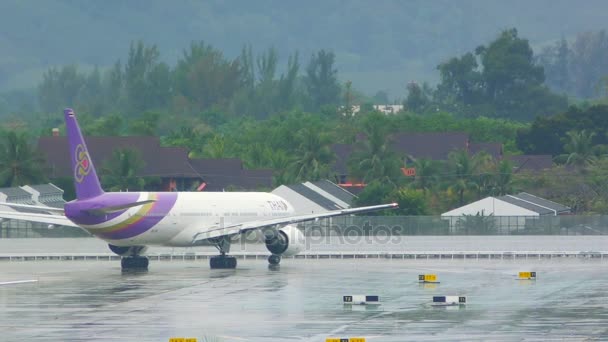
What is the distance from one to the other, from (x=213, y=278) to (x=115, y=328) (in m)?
18.0

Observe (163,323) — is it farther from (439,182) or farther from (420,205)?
(439,182)

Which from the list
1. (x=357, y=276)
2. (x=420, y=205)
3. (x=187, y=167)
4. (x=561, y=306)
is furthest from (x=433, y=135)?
(x=561, y=306)

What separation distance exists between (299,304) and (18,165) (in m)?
59.8

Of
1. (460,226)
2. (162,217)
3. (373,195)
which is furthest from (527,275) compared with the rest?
(373,195)

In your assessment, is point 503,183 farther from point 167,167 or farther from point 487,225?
point 487,225

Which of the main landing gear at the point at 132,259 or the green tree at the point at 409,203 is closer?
the main landing gear at the point at 132,259

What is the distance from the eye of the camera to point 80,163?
52844 mm

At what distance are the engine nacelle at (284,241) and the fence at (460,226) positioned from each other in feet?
25.8

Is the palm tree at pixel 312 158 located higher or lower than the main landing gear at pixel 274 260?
higher

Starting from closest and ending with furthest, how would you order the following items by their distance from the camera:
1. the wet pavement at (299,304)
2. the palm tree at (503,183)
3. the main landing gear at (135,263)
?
the wet pavement at (299,304), the main landing gear at (135,263), the palm tree at (503,183)

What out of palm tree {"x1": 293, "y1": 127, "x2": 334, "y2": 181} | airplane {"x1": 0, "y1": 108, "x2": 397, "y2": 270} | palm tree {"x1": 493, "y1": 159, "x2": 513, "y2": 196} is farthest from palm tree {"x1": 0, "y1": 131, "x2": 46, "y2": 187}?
airplane {"x1": 0, "y1": 108, "x2": 397, "y2": 270}

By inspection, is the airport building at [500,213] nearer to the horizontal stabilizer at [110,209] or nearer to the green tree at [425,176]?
the green tree at [425,176]

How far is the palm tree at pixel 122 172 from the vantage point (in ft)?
318

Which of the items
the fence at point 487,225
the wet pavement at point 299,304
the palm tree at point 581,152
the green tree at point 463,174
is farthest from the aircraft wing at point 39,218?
the palm tree at point 581,152
